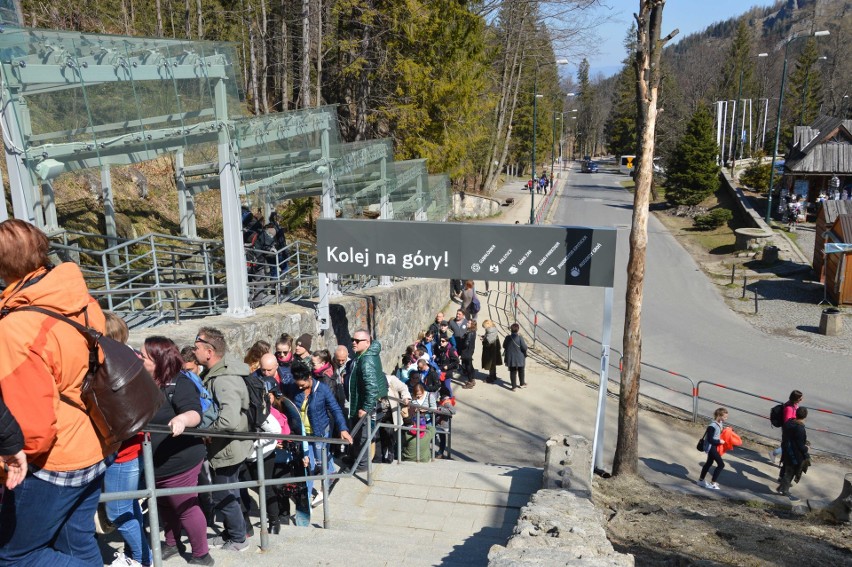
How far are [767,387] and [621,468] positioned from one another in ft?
25.2

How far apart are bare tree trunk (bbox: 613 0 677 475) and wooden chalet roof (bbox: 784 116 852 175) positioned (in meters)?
31.8

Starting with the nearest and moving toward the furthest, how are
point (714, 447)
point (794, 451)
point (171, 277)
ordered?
point (794, 451) → point (714, 447) → point (171, 277)

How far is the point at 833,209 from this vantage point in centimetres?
2430

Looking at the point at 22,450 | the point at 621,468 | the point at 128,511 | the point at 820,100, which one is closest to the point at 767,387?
the point at 621,468

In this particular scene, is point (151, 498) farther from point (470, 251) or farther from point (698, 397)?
point (698, 397)

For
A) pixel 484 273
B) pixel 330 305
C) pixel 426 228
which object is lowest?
pixel 330 305

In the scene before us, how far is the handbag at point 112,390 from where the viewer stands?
8.90 ft

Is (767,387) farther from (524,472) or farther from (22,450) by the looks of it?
(22,450)

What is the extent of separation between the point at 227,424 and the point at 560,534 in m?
2.38

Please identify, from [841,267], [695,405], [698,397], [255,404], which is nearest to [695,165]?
[841,267]

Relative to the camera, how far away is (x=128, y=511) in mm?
4008

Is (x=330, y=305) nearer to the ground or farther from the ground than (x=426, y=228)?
nearer to the ground

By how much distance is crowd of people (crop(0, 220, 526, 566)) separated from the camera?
99.3 inches

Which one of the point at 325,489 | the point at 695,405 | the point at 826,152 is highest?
the point at 826,152
